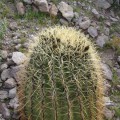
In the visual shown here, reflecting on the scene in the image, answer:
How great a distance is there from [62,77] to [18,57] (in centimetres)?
172

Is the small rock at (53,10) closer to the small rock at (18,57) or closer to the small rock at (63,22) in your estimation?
the small rock at (63,22)

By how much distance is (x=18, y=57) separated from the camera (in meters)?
5.34

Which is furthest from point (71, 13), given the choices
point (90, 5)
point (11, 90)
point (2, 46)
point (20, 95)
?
point (20, 95)

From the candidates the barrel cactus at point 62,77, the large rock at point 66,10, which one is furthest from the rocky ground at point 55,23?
the barrel cactus at point 62,77

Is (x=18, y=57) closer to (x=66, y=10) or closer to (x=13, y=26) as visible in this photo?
(x=13, y=26)

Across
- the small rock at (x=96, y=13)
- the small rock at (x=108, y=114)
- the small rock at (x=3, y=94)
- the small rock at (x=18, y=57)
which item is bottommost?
the small rock at (x=3, y=94)

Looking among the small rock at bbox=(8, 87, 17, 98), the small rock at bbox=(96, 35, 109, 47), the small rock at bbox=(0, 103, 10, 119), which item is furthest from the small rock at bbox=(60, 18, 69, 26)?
the small rock at bbox=(0, 103, 10, 119)

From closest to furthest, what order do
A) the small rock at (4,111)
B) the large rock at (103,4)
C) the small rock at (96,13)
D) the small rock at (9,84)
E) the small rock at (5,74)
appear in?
the small rock at (4,111)
the small rock at (9,84)
the small rock at (5,74)
the small rock at (96,13)
the large rock at (103,4)

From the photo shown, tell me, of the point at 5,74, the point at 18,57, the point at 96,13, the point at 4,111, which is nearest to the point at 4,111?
the point at 4,111

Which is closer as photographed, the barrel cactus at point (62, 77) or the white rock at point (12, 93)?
the barrel cactus at point (62, 77)

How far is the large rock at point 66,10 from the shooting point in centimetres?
629

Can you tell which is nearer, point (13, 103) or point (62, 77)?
point (62, 77)

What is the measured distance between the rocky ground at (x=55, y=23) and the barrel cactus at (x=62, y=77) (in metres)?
0.99

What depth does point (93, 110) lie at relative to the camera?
4090mm
